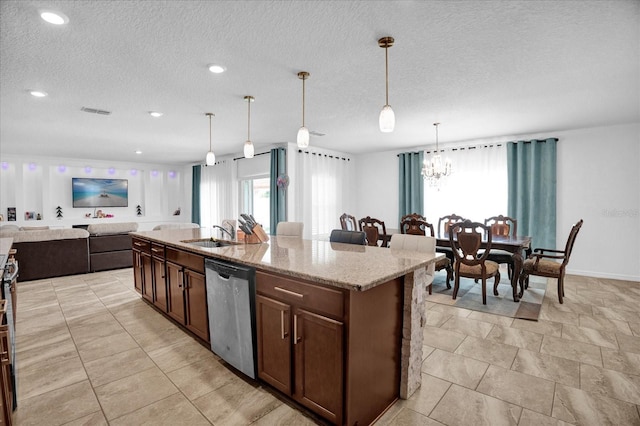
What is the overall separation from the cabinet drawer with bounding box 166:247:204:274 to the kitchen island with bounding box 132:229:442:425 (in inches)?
10.5

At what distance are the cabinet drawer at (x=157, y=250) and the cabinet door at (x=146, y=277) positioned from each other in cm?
18

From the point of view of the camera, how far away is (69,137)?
557 cm

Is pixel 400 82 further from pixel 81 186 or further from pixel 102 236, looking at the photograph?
pixel 81 186

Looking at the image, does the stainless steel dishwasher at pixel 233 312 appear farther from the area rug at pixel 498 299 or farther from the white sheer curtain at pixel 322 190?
the white sheer curtain at pixel 322 190

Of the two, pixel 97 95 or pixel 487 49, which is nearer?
pixel 487 49

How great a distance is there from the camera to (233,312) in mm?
2162

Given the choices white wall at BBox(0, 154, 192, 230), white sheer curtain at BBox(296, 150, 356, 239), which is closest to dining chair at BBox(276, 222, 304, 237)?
white sheer curtain at BBox(296, 150, 356, 239)

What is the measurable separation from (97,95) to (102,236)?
2.97 m

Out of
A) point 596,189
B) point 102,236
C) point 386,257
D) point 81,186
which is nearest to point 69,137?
point 102,236

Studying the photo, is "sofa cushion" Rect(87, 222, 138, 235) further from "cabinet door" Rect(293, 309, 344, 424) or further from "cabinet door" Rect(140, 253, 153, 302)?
"cabinet door" Rect(293, 309, 344, 424)

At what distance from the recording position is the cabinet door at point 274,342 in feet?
6.01

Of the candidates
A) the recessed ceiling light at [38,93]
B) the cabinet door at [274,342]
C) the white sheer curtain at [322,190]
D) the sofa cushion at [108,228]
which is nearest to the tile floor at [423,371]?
the cabinet door at [274,342]

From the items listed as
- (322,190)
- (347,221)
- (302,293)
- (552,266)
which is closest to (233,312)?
(302,293)

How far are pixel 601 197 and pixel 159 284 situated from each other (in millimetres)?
6415
